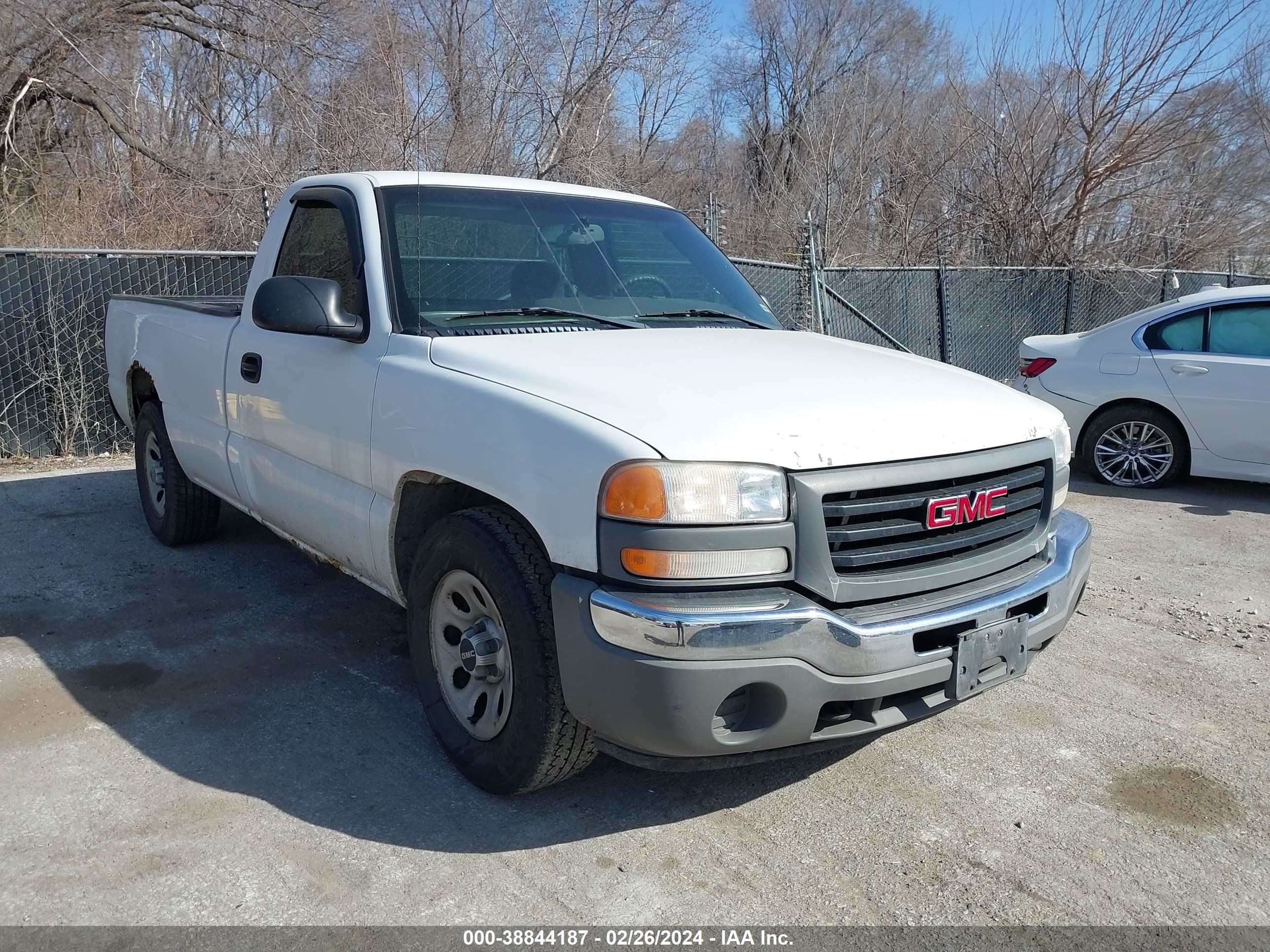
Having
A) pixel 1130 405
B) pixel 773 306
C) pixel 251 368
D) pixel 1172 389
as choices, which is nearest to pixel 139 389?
pixel 251 368

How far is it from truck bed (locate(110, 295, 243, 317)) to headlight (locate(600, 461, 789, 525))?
9.40 feet

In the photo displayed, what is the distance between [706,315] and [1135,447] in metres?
5.24

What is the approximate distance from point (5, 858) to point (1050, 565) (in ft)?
10.8

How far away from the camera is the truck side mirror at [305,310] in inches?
145

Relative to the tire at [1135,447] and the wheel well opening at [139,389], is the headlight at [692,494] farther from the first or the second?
the tire at [1135,447]

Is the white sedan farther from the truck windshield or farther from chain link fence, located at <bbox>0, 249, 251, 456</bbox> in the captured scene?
chain link fence, located at <bbox>0, 249, 251, 456</bbox>

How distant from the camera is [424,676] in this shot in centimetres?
356

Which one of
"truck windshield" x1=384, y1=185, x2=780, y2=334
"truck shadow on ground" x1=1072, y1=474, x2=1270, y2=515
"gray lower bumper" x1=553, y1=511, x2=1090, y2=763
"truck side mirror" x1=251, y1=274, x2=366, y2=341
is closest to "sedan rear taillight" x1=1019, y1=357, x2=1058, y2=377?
"truck shadow on ground" x1=1072, y1=474, x2=1270, y2=515

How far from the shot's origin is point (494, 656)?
324 cm

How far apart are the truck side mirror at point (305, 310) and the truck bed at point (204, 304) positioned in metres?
1.21

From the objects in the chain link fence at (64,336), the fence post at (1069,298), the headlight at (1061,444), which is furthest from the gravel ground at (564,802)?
the fence post at (1069,298)

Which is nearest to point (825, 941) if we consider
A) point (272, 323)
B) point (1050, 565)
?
point (1050, 565)

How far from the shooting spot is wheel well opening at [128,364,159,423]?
20.0 feet

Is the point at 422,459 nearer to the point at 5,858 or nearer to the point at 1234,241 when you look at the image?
the point at 5,858
